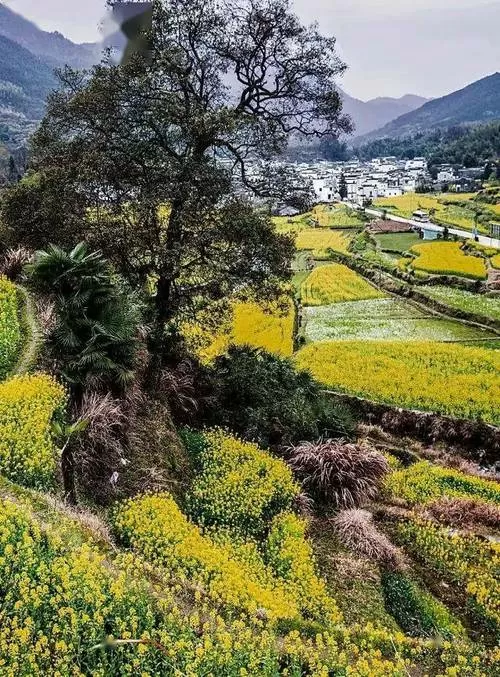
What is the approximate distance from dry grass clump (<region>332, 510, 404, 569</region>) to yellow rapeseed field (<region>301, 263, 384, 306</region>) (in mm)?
19601

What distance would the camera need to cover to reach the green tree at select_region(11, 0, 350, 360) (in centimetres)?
1092

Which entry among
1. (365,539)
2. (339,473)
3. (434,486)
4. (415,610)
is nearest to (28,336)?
(339,473)

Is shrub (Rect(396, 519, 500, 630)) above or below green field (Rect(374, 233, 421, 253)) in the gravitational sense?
below

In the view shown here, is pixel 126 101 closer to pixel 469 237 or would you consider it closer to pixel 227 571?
pixel 227 571

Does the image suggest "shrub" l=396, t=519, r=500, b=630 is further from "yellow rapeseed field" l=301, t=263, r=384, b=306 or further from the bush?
"yellow rapeseed field" l=301, t=263, r=384, b=306

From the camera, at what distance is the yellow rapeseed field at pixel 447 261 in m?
31.2

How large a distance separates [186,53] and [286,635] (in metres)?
10.5

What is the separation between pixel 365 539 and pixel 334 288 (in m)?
22.5

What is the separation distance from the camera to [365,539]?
9438 millimetres

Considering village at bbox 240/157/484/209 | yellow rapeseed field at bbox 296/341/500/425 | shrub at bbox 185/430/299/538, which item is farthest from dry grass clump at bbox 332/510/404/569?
village at bbox 240/157/484/209

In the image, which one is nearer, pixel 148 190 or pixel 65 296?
pixel 65 296

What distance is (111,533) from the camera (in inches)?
291

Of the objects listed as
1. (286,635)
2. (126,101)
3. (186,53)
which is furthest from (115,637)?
(186,53)

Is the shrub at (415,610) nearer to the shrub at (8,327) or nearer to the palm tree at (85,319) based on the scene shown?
the palm tree at (85,319)
